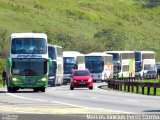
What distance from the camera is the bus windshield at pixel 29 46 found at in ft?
159

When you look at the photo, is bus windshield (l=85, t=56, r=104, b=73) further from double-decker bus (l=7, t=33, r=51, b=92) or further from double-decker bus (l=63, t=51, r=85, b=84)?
double-decker bus (l=7, t=33, r=51, b=92)

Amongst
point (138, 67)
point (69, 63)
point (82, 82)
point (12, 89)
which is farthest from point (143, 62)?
point (12, 89)

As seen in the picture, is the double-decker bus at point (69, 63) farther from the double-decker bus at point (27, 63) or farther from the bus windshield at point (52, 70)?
the double-decker bus at point (27, 63)

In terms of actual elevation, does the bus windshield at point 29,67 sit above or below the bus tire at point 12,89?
above

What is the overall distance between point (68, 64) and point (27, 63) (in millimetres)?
34151

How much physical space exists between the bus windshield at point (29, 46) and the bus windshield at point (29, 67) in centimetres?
54

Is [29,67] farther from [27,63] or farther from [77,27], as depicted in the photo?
[77,27]

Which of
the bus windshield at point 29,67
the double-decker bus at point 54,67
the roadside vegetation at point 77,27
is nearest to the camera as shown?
the bus windshield at point 29,67

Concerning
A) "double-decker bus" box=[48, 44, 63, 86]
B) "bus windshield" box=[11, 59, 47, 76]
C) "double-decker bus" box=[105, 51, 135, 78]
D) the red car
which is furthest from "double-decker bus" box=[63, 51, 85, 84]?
"bus windshield" box=[11, 59, 47, 76]

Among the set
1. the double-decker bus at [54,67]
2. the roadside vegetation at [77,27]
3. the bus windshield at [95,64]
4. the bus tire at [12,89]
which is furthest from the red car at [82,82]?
the roadside vegetation at [77,27]

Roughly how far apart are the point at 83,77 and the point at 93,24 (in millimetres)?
125748

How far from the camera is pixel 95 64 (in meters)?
85.1

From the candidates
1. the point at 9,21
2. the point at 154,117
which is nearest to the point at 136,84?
the point at 154,117

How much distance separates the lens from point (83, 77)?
58125 millimetres
